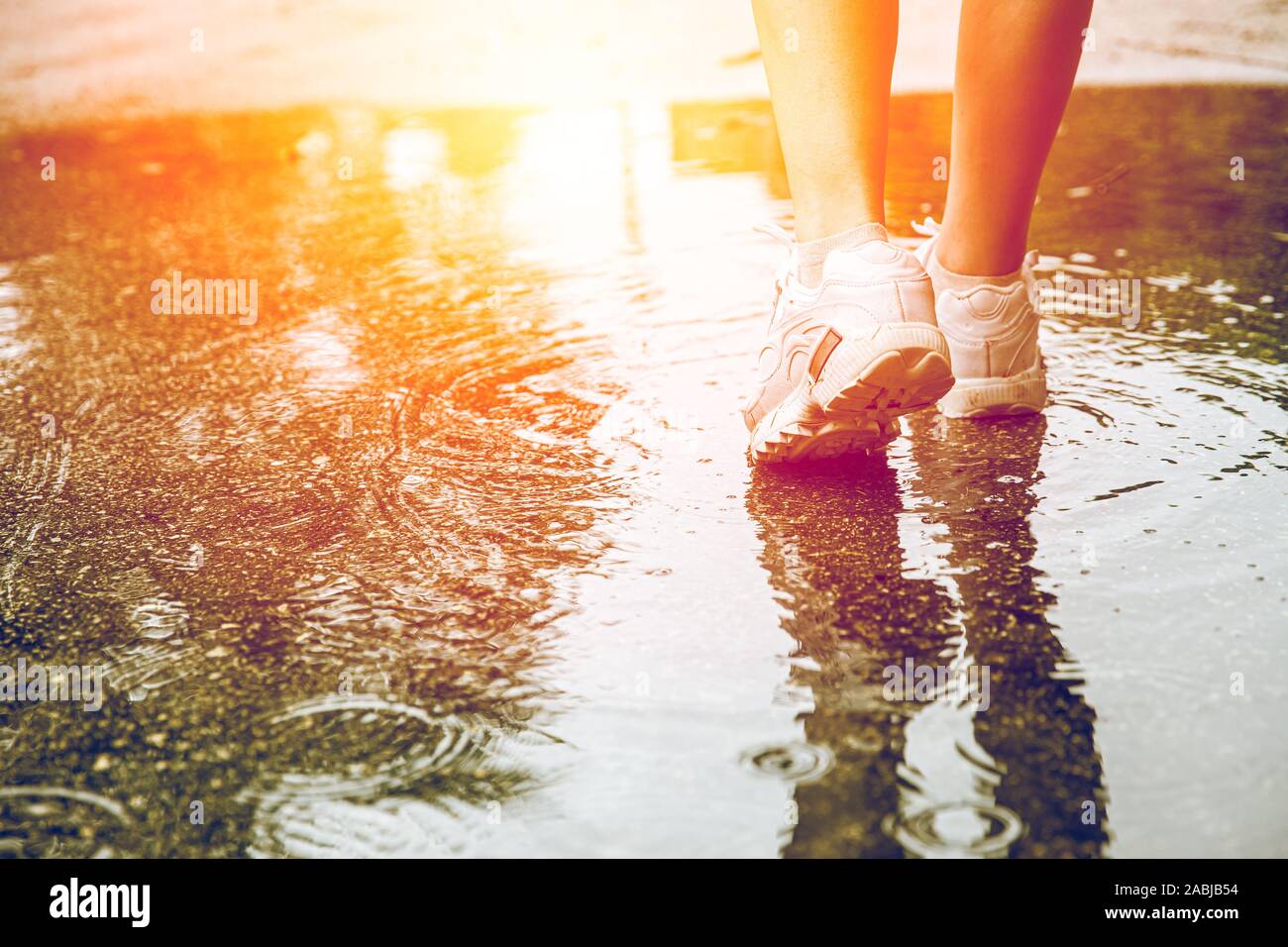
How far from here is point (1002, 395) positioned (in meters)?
2.20

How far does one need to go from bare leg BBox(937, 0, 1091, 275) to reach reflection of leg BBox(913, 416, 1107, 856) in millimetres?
305

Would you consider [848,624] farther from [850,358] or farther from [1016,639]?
[850,358]

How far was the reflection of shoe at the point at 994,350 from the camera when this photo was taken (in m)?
2.20

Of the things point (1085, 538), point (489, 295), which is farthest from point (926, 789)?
point (489, 295)

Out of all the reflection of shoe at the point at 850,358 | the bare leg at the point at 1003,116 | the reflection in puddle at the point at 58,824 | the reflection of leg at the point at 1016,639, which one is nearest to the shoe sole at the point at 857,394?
the reflection of shoe at the point at 850,358

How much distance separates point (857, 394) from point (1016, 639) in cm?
49

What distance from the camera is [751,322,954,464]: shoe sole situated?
187 cm

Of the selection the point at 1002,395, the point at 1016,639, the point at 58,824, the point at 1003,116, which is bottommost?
the point at 58,824

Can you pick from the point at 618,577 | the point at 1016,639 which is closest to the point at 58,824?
the point at 618,577

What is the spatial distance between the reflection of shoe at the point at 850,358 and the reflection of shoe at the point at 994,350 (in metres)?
0.21

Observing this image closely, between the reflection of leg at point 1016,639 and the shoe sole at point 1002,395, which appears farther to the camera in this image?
the shoe sole at point 1002,395

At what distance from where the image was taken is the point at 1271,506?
1.83 meters

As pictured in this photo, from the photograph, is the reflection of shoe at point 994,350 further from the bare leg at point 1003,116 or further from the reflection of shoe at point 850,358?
the reflection of shoe at point 850,358
